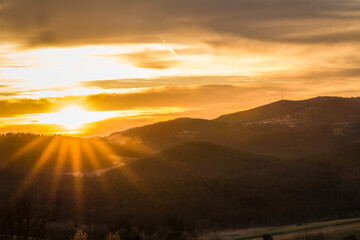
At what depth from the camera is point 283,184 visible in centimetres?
17062

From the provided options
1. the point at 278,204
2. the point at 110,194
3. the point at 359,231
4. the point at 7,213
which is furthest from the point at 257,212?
the point at 7,213

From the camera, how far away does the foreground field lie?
2713 inches

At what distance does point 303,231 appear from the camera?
8275 centimetres

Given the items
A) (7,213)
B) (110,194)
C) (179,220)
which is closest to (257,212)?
(179,220)

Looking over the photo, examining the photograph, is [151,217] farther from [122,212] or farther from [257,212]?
[257,212]

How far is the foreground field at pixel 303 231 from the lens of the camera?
68.9 m


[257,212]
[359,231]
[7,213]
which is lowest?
[257,212]

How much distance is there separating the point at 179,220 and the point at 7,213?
8843cm

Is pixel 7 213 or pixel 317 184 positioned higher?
pixel 7 213

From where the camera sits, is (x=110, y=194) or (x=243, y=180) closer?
(x=110, y=194)

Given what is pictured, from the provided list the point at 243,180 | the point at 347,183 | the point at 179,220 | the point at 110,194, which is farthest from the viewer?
the point at 243,180

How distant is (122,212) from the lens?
417 ft

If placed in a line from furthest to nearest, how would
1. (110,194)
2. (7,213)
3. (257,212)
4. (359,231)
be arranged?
(110,194)
(257,212)
(359,231)
(7,213)

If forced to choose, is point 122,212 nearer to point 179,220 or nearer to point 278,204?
point 179,220
